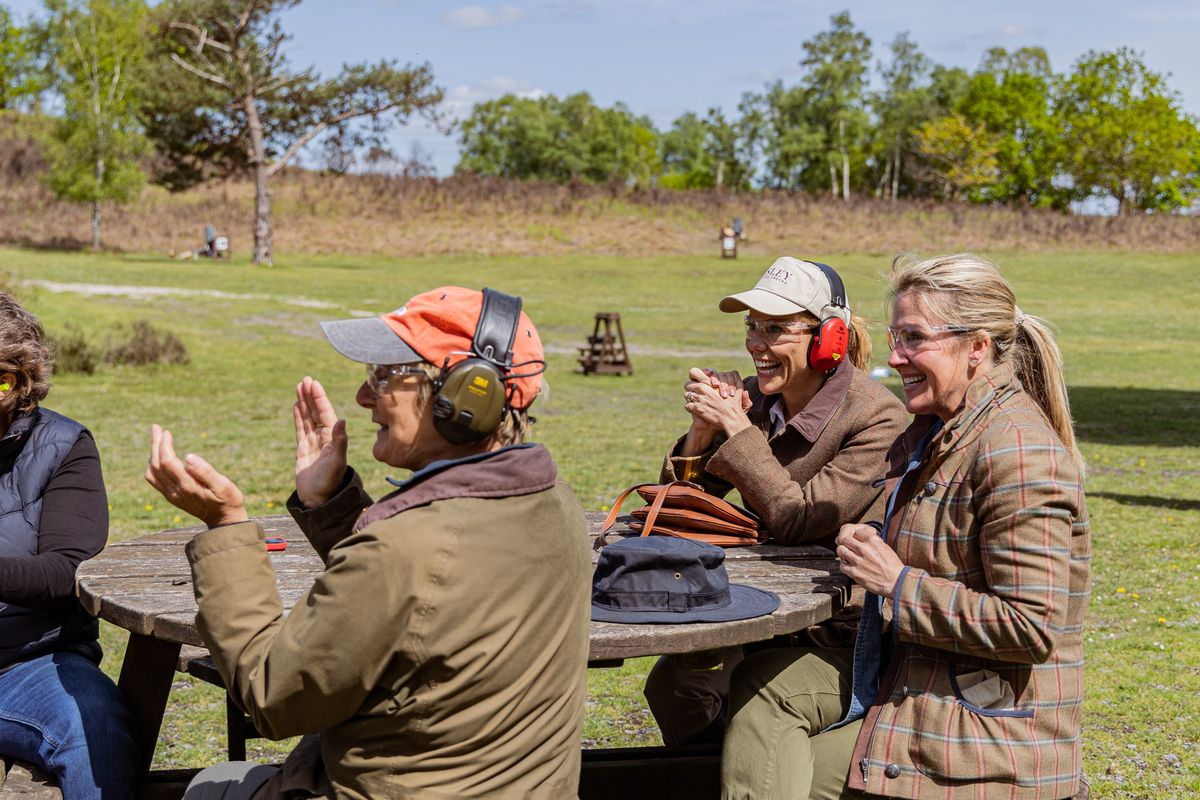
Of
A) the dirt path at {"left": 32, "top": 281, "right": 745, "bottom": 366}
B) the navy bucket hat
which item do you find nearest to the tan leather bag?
the navy bucket hat

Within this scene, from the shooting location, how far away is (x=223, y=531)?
2.47m

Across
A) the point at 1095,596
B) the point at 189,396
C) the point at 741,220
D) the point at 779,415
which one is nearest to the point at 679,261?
the point at 741,220

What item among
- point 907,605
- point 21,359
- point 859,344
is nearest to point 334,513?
point 21,359

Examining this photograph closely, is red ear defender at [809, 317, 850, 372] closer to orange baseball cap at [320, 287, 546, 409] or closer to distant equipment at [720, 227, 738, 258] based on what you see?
orange baseball cap at [320, 287, 546, 409]

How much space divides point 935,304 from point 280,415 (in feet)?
47.1

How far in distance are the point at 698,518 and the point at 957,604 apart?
1124mm

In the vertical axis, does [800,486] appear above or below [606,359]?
above

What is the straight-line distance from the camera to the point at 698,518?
4.02 meters

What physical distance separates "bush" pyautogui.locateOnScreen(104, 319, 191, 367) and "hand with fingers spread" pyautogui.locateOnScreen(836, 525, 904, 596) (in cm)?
2016

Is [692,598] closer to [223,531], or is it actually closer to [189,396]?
[223,531]

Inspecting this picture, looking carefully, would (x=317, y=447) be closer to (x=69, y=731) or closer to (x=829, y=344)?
(x=69, y=731)

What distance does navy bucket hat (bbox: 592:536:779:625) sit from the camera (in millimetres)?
3197

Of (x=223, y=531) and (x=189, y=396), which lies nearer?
(x=223, y=531)

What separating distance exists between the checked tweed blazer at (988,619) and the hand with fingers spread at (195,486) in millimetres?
1560
